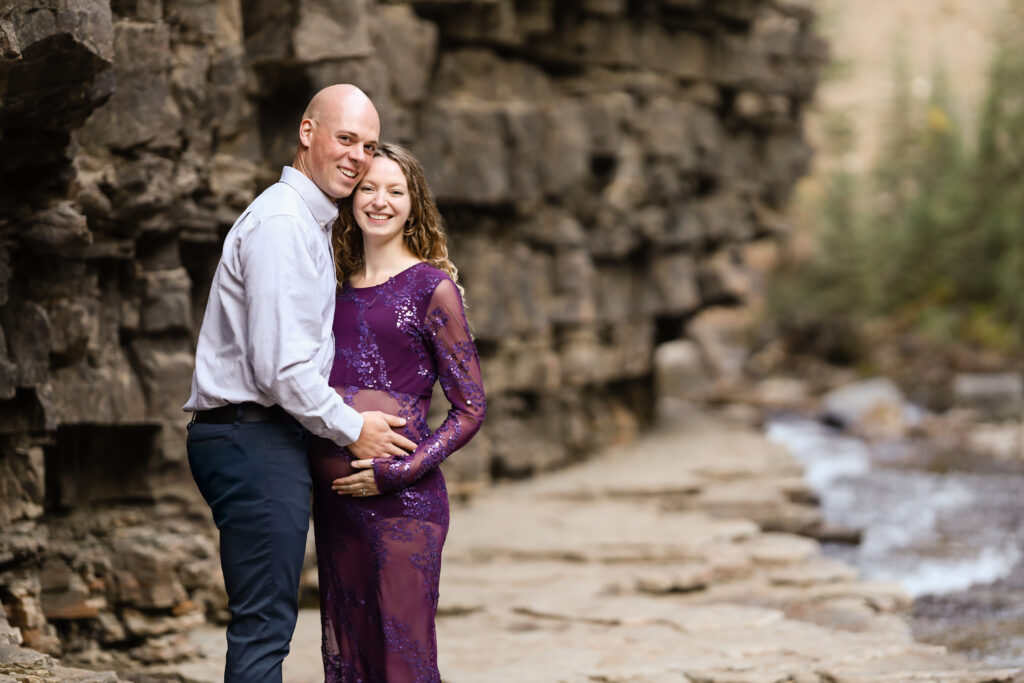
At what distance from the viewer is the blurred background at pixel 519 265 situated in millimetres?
5613

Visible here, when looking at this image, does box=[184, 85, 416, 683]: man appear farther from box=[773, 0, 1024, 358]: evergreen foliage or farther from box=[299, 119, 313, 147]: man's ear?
box=[773, 0, 1024, 358]: evergreen foliage

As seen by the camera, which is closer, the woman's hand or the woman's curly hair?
the woman's hand

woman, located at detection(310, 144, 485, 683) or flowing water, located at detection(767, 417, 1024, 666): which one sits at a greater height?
woman, located at detection(310, 144, 485, 683)

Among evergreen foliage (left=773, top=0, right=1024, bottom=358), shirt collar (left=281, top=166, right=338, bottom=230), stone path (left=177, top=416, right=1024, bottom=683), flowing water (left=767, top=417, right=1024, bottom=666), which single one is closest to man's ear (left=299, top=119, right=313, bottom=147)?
shirt collar (left=281, top=166, right=338, bottom=230)

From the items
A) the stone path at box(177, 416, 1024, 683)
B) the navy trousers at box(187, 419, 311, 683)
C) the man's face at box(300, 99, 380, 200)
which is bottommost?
the stone path at box(177, 416, 1024, 683)

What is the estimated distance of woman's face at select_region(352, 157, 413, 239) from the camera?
4.01 metres

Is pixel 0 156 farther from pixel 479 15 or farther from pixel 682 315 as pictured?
pixel 682 315

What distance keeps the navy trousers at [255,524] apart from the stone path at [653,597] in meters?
1.90

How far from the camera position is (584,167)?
12641 mm

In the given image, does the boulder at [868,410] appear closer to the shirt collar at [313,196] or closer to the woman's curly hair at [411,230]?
the woman's curly hair at [411,230]

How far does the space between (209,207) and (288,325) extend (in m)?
3.36

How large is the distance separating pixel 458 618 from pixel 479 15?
6.20 metres

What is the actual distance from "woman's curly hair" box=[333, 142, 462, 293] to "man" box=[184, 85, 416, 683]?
A: 0.20m

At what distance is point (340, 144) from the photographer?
392 cm
